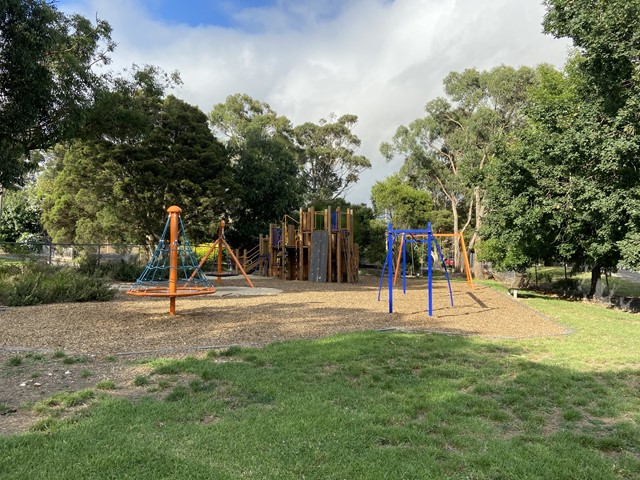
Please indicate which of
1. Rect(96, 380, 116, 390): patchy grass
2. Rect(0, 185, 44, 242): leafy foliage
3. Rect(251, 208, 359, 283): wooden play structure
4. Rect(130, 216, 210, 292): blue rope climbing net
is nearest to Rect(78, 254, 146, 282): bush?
Rect(130, 216, 210, 292): blue rope climbing net

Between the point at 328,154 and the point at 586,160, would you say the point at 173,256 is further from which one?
the point at 328,154

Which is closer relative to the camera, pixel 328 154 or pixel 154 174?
pixel 154 174

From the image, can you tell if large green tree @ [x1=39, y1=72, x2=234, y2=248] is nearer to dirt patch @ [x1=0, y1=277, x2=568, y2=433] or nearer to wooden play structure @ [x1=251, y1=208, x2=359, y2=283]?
wooden play structure @ [x1=251, y1=208, x2=359, y2=283]

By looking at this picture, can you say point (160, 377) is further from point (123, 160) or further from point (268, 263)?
point (123, 160)

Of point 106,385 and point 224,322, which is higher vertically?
point 224,322

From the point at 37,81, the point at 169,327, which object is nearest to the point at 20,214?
the point at 37,81

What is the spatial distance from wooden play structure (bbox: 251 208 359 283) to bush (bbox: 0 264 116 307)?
405 inches

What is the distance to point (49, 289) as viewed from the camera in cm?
1167

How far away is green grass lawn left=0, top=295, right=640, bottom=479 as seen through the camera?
123 inches

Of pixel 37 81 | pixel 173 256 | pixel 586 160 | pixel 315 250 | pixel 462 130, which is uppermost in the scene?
pixel 462 130

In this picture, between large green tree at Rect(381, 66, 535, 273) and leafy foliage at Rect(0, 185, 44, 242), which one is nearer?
large green tree at Rect(381, 66, 535, 273)

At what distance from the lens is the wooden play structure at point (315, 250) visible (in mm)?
21266

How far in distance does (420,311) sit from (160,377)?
760 centimetres

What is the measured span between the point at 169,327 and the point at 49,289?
4.99m
